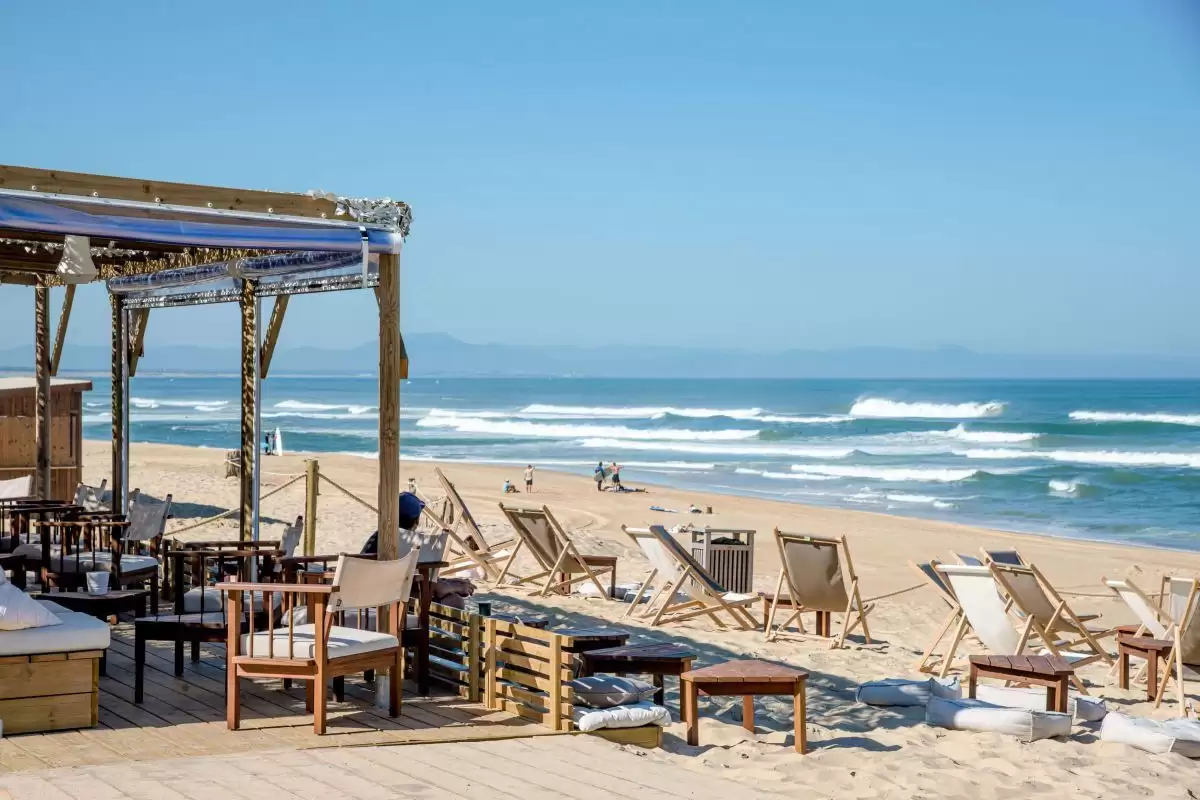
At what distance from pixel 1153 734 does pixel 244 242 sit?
469 centimetres

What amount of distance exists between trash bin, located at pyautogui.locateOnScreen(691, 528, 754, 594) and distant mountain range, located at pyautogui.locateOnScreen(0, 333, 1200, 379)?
11235 cm

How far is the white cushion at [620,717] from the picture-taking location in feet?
17.6

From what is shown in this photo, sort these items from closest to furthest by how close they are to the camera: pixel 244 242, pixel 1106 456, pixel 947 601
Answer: pixel 244 242, pixel 947 601, pixel 1106 456

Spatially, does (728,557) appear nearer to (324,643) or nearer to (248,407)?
(248,407)

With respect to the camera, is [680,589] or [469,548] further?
[469,548]

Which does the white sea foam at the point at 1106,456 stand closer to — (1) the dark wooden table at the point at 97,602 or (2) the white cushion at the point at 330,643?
(1) the dark wooden table at the point at 97,602

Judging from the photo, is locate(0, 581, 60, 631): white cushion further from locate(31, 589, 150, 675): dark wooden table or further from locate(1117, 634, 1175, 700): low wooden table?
locate(1117, 634, 1175, 700): low wooden table

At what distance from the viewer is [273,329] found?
9.36 meters

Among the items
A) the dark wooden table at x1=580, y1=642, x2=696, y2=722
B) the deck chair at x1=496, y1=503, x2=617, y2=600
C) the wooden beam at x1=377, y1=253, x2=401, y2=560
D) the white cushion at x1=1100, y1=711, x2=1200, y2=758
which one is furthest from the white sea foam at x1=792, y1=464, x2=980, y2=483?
the wooden beam at x1=377, y1=253, x2=401, y2=560

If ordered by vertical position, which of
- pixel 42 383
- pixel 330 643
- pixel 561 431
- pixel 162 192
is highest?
pixel 162 192

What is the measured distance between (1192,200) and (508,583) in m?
68.3

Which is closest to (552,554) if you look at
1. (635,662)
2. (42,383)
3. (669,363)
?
(42,383)

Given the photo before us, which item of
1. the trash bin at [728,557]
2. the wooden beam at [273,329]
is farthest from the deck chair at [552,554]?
the wooden beam at [273,329]

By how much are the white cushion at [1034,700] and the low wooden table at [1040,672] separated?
0.07 meters
